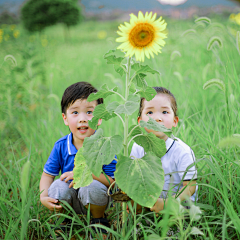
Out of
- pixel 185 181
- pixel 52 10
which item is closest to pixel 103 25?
pixel 52 10

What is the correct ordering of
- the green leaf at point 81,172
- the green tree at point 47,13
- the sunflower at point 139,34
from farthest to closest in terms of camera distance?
1. the green tree at point 47,13
2. the green leaf at point 81,172
3. the sunflower at point 139,34

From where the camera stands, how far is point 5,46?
3.97m

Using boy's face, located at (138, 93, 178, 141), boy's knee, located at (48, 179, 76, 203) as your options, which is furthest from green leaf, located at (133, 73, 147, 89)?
boy's knee, located at (48, 179, 76, 203)

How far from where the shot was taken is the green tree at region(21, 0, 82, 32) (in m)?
15.5

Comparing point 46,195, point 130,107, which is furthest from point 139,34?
point 46,195

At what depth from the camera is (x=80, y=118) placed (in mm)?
1479

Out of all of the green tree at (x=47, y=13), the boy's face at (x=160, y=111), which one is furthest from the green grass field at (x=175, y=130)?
the green tree at (x=47, y=13)

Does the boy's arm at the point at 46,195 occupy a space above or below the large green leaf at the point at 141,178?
below

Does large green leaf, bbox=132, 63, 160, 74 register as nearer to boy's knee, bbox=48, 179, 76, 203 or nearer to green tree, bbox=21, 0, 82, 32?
boy's knee, bbox=48, 179, 76, 203

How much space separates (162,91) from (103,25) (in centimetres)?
1390

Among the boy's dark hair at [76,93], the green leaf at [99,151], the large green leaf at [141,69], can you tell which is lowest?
the green leaf at [99,151]

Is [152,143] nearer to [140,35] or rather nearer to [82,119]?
[140,35]

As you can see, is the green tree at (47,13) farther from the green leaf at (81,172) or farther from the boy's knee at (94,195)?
the green leaf at (81,172)

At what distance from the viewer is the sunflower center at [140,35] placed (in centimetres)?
97
